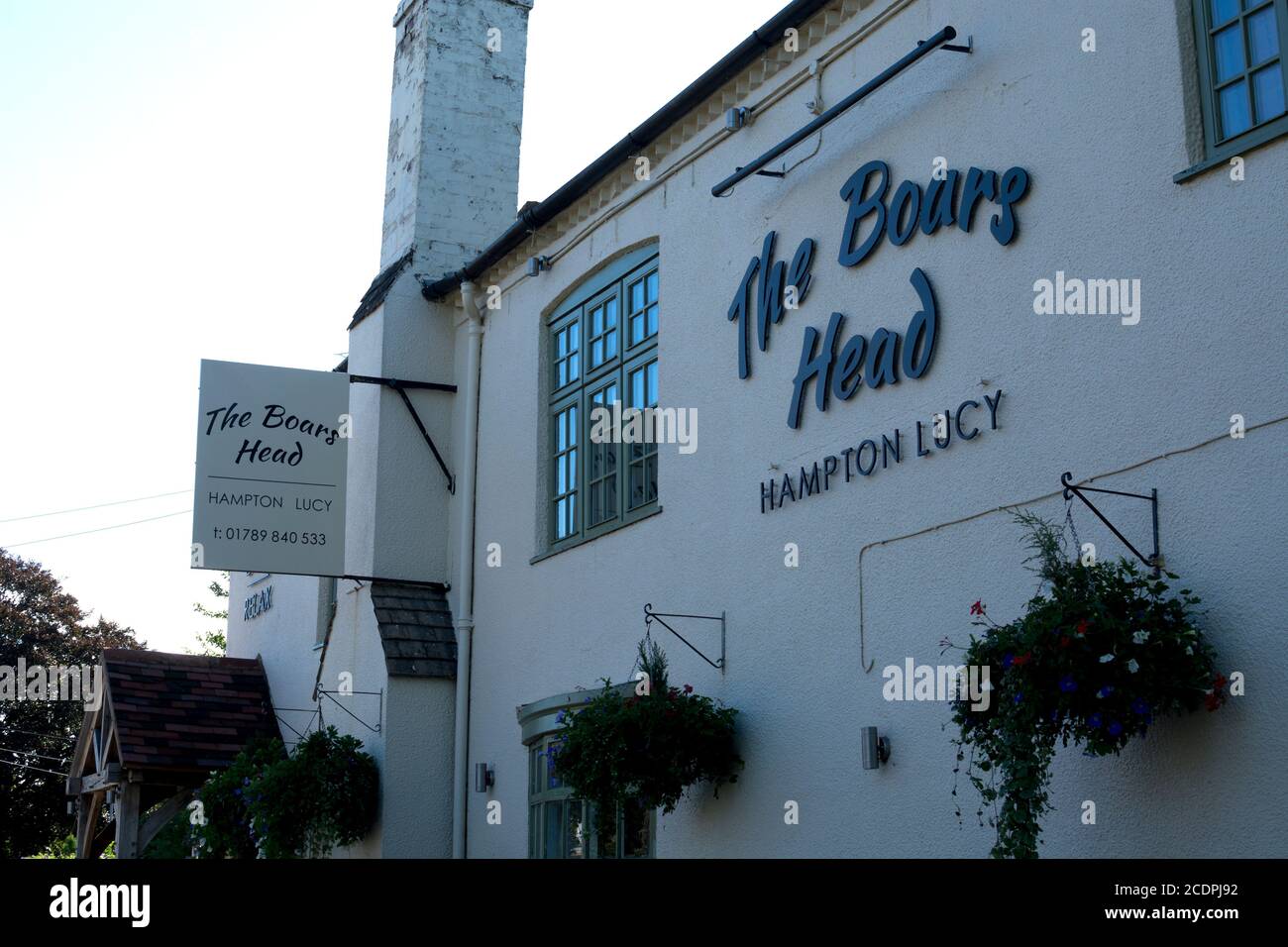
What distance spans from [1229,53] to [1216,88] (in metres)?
0.16

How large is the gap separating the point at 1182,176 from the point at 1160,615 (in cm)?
200

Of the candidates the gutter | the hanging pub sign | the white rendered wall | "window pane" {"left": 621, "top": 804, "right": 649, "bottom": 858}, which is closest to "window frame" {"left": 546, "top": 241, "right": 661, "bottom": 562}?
the white rendered wall

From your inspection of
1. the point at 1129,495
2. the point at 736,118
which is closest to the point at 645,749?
the point at 1129,495

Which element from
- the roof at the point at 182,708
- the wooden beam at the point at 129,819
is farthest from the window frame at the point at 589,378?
the wooden beam at the point at 129,819

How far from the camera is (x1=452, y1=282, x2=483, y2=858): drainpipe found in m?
13.0

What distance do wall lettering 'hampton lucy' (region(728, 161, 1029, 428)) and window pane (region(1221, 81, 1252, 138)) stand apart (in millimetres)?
1136

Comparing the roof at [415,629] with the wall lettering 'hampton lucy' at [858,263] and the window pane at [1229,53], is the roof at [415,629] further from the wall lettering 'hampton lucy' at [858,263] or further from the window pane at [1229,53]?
the window pane at [1229,53]

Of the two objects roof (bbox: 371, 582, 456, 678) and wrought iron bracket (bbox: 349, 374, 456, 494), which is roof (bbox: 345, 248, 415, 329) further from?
roof (bbox: 371, 582, 456, 678)

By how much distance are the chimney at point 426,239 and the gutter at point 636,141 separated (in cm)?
42

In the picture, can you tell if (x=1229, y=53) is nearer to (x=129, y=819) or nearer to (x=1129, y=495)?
(x=1129, y=495)

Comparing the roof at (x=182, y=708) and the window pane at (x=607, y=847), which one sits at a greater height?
the roof at (x=182, y=708)

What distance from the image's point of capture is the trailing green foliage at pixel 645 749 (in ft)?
29.8

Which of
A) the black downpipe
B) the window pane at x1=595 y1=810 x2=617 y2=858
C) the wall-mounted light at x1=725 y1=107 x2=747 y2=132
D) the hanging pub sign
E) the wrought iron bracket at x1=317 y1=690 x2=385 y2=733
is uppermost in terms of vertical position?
the wall-mounted light at x1=725 y1=107 x2=747 y2=132
